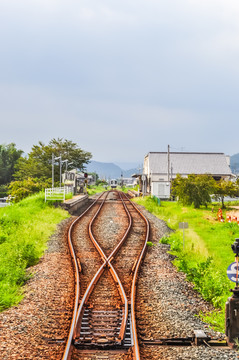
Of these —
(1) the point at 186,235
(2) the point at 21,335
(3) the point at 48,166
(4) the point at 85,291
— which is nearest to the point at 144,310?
(4) the point at 85,291

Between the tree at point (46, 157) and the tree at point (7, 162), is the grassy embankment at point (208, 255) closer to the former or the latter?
the tree at point (46, 157)

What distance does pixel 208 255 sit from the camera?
1467 cm

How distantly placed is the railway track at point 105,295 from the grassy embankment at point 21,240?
1375 millimetres

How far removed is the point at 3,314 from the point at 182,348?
3.65 metres

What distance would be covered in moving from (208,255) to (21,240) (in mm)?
7374

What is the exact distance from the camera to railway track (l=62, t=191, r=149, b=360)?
6301 millimetres

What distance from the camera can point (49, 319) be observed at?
295 inches

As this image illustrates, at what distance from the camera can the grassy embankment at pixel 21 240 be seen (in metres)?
9.43

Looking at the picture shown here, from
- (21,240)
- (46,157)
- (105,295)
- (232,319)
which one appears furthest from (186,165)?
(232,319)

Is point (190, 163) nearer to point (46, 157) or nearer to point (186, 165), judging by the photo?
point (186, 165)

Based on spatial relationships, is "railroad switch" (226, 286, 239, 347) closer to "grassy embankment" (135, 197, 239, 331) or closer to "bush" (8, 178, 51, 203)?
"grassy embankment" (135, 197, 239, 331)

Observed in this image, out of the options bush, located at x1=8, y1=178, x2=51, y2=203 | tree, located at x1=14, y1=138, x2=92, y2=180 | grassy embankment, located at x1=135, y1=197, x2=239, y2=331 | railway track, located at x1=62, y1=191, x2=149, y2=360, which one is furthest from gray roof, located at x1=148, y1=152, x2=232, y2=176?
railway track, located at x1=62, y1=191, x2=149, y2=360

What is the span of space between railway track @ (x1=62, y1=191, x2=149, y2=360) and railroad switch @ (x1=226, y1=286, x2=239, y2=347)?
166cm

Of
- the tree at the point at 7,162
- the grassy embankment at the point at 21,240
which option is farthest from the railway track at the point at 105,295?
the tree at the point at 7,162
